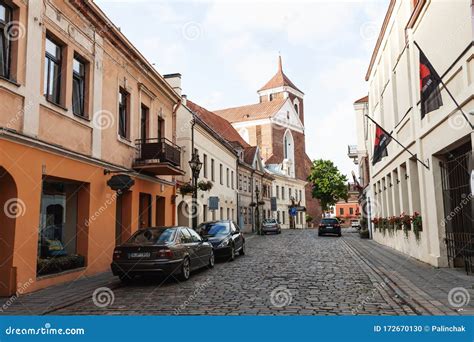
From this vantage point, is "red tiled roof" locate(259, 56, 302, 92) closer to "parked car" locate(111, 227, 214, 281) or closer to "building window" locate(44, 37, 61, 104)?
"building window" locate(44, 37, 61, 104)

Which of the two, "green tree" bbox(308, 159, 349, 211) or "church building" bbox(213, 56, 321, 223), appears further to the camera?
"church building" bbox(213, 56, 321, 223)

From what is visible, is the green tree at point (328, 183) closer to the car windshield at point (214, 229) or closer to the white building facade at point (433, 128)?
the white building facade at point (433, 128)

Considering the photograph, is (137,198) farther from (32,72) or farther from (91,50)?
(32,72)

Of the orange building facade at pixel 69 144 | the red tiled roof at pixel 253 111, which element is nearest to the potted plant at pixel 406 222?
the orange building facade at pixel 69 144

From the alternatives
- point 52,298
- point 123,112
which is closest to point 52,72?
point 123,112

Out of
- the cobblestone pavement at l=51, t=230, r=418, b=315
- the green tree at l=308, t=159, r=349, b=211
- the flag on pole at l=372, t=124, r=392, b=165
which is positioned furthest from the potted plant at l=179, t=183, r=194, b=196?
the green tree at l=308, t=159, r=349, b=211

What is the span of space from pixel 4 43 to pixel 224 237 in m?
9.85

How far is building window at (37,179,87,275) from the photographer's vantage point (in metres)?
11.2

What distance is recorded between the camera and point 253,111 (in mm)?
69938

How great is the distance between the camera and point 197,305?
311 inches

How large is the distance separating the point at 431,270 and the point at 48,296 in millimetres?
10023

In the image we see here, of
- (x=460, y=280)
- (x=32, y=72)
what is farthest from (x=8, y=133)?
(x=460, y=280)

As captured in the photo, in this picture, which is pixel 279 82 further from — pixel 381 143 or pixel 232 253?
pixel 232 253

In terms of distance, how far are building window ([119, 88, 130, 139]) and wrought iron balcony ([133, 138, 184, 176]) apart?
0.86 m
